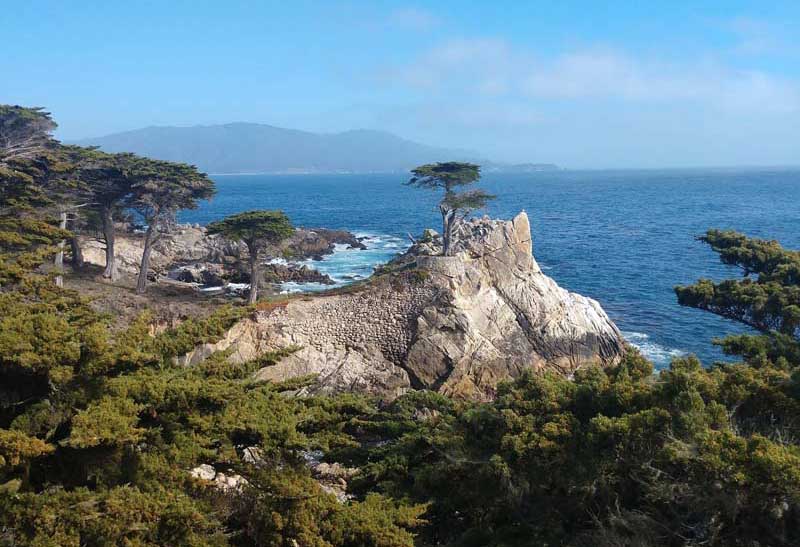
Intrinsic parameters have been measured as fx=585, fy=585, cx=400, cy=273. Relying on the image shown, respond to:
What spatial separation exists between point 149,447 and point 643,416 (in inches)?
262

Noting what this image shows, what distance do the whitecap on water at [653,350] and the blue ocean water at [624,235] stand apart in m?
0.05

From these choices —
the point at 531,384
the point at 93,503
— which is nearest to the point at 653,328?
the point at 531,384

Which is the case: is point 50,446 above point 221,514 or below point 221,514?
above

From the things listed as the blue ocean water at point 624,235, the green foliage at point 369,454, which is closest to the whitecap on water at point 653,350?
the blue ocean water at point 624,235

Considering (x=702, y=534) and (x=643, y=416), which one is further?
(x=643, y=416)

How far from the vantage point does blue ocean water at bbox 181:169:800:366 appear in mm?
30312

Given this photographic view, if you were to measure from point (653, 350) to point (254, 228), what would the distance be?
59.3 ft

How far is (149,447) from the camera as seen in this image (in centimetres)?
774

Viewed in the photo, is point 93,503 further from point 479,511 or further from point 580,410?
point 580,410

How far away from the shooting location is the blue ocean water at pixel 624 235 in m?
30.3

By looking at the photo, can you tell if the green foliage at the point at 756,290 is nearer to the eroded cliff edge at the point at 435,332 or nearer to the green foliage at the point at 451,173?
the eroded cliff edge at the point at 435,332

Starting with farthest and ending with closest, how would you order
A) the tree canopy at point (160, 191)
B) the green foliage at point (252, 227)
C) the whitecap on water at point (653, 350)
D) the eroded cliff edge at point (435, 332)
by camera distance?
the tree canopy at point (160, 191) → the whitecap on water at point (653, 350) → the green foliage at point (252, 227) → the eroded cliff edge at point (435, 332)

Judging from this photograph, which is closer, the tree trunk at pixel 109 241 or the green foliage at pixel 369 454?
the green foliage at pixel 369 454

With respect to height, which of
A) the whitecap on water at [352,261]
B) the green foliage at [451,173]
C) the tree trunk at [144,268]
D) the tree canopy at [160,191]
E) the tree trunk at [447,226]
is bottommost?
the whitecap on water at [352,261]
